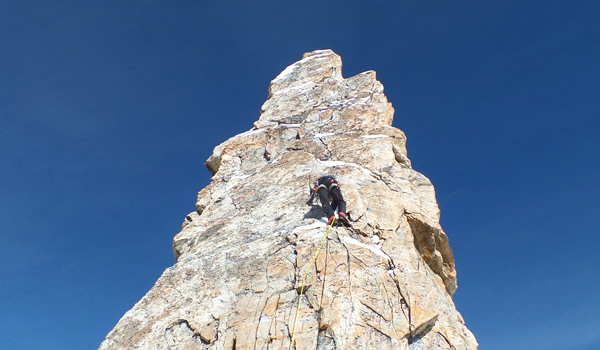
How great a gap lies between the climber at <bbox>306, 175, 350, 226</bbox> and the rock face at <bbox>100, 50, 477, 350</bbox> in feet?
1.00

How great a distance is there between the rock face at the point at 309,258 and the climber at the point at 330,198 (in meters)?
0.30

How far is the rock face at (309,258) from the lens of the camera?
8602 millimetres

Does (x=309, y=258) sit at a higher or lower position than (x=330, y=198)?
lower

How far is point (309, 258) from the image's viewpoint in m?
9.49

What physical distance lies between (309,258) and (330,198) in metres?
1.94

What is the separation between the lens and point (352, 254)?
948 centimetres

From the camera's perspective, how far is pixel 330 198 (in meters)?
11.0

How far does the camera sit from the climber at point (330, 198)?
10141 millimetres

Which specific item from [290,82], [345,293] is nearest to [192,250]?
[345,293]

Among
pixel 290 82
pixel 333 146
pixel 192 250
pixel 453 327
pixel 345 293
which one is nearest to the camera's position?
pixel 345 293

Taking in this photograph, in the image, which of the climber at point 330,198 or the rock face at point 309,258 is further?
the climber at point 330,198

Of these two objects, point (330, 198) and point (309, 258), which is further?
point (330, 198)

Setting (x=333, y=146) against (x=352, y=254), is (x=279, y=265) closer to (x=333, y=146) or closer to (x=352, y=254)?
(x=352, y=254)

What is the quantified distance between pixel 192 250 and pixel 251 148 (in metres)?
4.75
